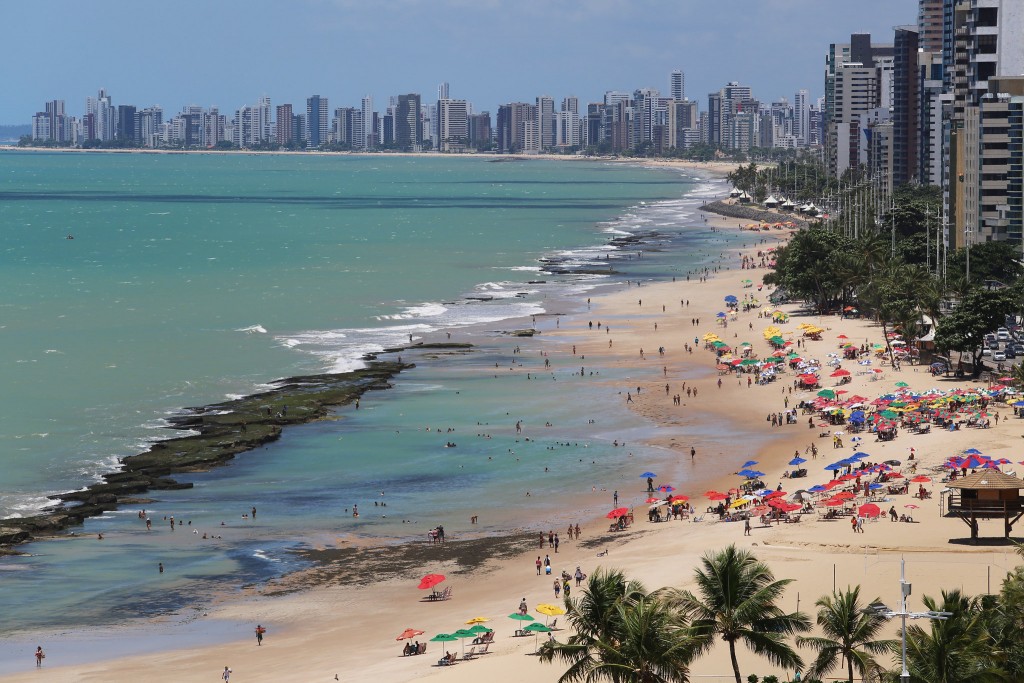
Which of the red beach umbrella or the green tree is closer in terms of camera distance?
the red beach umbrella

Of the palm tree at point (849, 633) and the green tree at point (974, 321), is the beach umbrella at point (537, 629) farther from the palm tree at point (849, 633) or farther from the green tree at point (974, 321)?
the green tree at point (974, 321)

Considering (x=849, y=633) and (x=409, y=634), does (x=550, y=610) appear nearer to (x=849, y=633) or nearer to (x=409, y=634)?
(x=409, y=634)

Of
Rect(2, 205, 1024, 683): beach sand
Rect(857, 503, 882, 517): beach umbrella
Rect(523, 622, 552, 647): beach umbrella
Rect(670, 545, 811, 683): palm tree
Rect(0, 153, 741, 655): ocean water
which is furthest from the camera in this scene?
Rect(0, 153, 741, 655): ocean water

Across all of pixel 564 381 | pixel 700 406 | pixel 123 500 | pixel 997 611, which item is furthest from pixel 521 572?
pixel 564 381

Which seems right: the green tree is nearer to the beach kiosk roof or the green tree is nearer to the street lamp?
the beach kiosk roof

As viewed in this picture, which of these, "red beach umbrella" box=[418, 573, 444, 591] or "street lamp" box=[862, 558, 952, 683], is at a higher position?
"street lamp" box=[862, 558, 952, 683]

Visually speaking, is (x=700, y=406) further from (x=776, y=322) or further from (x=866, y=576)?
(x=866, y=576)

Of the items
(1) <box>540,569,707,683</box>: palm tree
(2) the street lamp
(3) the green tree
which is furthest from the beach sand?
(2) the street lamp
